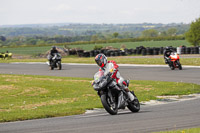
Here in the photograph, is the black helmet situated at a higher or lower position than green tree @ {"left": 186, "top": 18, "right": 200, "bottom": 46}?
lower

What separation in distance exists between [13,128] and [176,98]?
7020 millimetres

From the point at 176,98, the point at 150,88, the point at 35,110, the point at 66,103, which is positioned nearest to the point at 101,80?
the point at 35,110

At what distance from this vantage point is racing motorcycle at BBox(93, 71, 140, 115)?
1125 cm

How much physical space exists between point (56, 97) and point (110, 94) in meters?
5.88

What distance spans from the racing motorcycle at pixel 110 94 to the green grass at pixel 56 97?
1286 mm

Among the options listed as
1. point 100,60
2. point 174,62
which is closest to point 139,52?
point 174,62

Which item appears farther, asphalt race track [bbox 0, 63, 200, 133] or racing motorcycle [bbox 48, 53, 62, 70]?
racing motorcycle [bbox 48, 53, 62, 70]

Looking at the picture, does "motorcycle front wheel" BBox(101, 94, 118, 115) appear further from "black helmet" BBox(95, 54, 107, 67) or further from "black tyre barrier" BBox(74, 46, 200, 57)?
"black tyre barrier" BBox(74, 46, 200, 57)

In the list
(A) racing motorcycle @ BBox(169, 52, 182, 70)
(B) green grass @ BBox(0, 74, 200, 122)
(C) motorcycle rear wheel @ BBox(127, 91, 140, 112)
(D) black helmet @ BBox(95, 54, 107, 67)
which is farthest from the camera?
(A) racing motorcycle @ BBox(169, 52, 182, 70)

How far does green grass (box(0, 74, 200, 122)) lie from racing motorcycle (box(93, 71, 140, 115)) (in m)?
1.29

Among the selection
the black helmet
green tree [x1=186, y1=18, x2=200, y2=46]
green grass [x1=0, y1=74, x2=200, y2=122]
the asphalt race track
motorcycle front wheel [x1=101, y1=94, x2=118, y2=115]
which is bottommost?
green grass [x1=0, y1=74, x2=200, y2=122]

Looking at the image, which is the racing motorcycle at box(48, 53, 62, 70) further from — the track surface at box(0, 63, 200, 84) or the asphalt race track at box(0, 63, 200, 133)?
the asphalt race track at box(0, 63, 200, 133)

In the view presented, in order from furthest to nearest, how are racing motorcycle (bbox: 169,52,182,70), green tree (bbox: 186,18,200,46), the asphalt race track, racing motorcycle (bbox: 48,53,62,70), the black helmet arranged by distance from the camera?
green tree (bbox: 186,18,200,46), racing motorcycle (bbox: 48,53,62,70), racing motorcycle (bbox: 169,52,182,70), the black helmet, the asphalt race track

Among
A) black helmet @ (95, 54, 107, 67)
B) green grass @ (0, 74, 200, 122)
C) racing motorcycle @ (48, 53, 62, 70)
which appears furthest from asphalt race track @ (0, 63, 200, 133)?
racing motorcycle @ (48, 53, 62, 70)
